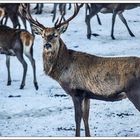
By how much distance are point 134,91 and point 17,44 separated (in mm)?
1145

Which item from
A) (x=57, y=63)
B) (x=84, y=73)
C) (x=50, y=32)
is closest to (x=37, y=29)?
(x=50, y=32)

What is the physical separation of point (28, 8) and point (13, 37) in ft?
2.22

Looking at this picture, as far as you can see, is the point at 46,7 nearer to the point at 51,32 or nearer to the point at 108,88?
the point at 51,32

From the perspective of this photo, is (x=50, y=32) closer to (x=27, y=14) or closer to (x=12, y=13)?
(x=27, y=14)

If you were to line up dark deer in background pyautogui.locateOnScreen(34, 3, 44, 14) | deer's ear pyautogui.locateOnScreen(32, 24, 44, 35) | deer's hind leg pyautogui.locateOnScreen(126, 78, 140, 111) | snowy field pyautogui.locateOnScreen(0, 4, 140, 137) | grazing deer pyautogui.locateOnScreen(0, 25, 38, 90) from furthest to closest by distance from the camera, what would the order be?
grazing deer pyautogui.locateOnScreen(0, 25, 38, 90) → dark deer in background pyautogui.locateOnScreen(34, 3, 44, 14) → snowy field pyautogui.locateOnScreen(0, 4, 140, 137) → deer's ear pyautogui.locateOnScreen(32, 24, 44, 35) → deer's hind leg pyautogui.locateOnScreen(126, 78, 140, 111)

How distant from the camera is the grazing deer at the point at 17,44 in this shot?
418 centimetres

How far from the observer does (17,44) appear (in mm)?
4488

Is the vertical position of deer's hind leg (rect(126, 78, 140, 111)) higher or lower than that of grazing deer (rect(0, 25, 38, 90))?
lower

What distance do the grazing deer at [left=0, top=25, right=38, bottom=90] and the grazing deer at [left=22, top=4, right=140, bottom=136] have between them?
350 mm

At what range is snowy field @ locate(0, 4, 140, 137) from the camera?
3879mm

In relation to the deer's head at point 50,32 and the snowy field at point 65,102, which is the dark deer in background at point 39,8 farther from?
the deer's head at point 50,32

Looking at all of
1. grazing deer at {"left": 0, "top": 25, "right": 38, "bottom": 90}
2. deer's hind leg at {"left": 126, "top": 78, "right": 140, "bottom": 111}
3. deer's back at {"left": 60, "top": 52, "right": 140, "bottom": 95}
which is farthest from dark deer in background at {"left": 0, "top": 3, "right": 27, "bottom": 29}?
deer's hind leg at {"left": 126, "top": 78, "right": 140, "bottom": 111}

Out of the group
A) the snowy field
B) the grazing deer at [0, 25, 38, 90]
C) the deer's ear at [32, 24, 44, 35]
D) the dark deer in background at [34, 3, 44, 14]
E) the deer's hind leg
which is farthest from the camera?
the grazing deer at [0, 25, 38, 90]

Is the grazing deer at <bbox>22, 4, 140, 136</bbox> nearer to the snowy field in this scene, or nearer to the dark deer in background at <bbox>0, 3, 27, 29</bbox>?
the snowy field
